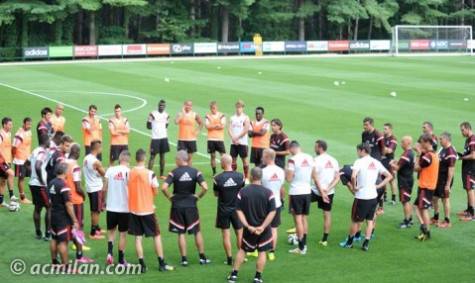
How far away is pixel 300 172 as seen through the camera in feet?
46.4

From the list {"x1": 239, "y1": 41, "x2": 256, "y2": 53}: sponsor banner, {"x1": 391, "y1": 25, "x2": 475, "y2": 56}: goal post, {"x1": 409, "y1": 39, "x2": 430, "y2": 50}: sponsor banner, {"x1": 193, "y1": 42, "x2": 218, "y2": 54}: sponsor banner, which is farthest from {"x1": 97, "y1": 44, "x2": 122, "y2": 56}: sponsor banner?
{"x1": 409, "y1": 39, "x2": 430, "y2": 50}: sponsor banner

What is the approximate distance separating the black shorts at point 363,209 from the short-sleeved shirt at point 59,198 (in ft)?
16.9

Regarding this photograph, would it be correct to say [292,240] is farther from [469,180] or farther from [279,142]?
[469,180]

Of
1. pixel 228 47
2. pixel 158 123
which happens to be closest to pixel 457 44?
pixel 228 47

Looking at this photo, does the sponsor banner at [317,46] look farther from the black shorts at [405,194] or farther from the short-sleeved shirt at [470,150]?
the black shorts at [405,194]

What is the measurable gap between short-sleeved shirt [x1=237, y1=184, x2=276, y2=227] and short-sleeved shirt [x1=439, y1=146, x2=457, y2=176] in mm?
5100

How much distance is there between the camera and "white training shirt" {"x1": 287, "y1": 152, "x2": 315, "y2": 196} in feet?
46.3

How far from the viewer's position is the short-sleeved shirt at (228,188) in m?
13.1

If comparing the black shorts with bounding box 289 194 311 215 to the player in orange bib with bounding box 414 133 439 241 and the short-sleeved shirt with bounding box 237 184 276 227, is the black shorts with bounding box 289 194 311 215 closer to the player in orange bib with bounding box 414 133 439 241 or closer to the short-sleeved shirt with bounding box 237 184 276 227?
the short-sleeved shirt with bounding box 237 184 276 227

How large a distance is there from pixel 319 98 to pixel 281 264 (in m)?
22.9

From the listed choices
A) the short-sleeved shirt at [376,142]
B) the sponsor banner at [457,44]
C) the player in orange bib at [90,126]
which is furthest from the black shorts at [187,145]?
the sponsor banner at [457,44]

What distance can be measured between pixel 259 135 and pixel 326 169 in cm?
489

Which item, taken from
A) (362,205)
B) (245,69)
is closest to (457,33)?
(245,69)

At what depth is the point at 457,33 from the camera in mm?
69500
